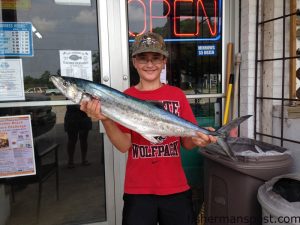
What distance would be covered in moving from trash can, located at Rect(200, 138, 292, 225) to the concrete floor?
127 cm

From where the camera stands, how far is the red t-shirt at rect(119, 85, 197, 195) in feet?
7.00

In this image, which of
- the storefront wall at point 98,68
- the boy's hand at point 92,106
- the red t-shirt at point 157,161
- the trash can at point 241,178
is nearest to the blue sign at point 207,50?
the storefront wall at point 98,68

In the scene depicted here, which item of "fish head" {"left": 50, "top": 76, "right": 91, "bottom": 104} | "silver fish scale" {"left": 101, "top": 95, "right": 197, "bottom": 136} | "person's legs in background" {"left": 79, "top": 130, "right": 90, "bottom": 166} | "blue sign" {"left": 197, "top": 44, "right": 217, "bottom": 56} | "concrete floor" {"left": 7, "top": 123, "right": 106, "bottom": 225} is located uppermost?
"blue sign" {"left": 197, "top": 44, "right": 217, "bottom": 56}

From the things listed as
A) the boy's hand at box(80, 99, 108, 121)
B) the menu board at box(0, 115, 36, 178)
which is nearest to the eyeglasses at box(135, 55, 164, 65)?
the boy's hand at box(80, 99, 108, 121)

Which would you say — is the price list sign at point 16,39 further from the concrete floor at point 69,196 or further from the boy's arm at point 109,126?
the boy's arm at point 109,126

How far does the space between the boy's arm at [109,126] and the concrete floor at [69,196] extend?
1.27 metres

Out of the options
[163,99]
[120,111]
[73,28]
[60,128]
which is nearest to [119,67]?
[73,28]

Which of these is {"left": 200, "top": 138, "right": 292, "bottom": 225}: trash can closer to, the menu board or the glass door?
the glass door

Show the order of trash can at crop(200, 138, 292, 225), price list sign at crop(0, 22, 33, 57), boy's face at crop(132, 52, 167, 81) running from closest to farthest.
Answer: boy's face at crop(132, 52, 167, 81) → trash can at crop(200, 138, 292, 225) → price list sign at crop(0, 22, 33, 57)

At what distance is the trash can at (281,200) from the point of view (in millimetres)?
2039

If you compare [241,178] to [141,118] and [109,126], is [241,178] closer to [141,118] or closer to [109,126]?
[141,118]

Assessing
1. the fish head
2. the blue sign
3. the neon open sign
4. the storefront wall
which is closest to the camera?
the fish head

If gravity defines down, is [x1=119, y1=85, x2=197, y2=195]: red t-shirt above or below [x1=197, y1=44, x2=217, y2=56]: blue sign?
below

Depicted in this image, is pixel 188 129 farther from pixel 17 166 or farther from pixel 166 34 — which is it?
pixel 17 166
